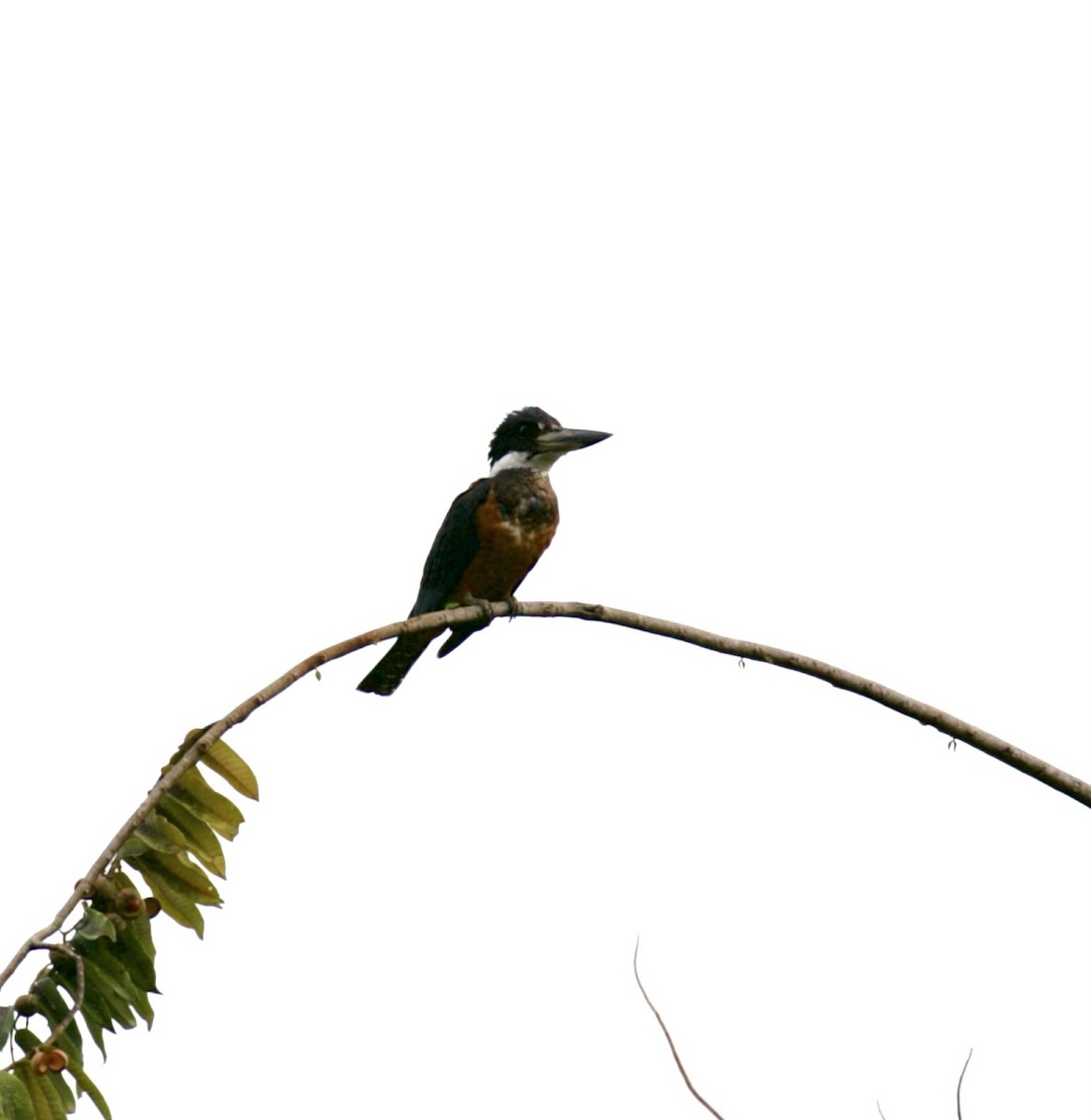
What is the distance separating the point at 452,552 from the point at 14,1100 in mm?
4373

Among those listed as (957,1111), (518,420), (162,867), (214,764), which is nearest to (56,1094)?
(162,867)

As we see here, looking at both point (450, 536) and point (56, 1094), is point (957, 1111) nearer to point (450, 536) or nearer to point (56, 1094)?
point (56, 1094)

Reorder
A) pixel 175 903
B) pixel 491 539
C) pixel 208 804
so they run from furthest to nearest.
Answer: pixel 491 539 < pixel 208 804 < pixel 175 903

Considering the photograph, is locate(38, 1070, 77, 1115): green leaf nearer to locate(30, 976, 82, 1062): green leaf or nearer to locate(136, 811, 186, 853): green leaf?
locate(30, 976, 82, 1062): green leaf

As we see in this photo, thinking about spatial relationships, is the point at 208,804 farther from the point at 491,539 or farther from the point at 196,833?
the point at 491,539

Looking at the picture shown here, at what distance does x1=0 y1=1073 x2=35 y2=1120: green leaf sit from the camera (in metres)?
2.62

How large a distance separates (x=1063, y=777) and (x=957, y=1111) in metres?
0.63

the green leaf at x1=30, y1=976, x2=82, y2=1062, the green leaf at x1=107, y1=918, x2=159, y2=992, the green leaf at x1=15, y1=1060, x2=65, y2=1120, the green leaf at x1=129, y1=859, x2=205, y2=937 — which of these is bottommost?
the green leaf at x1=15, y1=1060, x2=65, y2=1120

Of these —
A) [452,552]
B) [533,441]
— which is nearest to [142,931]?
[452,552]

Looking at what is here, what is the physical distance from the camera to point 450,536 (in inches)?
273

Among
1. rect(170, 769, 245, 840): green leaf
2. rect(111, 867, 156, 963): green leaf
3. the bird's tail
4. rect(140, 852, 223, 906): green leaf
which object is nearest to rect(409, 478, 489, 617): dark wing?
the bird's tail

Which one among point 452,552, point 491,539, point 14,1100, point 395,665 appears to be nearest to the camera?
point 14,1100

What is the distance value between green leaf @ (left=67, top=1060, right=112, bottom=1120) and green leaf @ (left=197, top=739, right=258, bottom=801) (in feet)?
1.97

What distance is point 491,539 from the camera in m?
6.70
